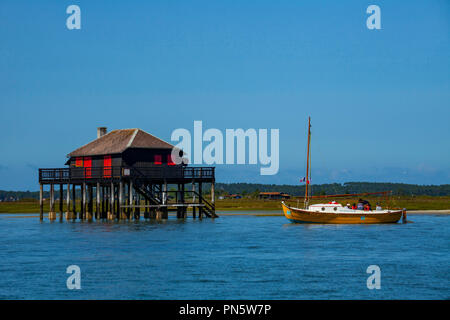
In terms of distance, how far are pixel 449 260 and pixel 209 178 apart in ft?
114

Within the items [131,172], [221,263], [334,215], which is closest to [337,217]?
[334,215]

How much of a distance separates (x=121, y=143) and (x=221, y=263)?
34.9 meters

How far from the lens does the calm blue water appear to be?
29.2 meters

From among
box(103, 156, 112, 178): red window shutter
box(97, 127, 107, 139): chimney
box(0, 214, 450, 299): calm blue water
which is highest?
box(97, 127, 107, 139): chimney

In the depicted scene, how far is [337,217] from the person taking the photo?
225 feet

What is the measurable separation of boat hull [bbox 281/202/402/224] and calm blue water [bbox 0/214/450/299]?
Result: 8745 mm

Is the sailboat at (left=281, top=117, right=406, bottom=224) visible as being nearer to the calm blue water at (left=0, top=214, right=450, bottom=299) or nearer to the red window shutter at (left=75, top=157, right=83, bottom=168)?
the calm blue water at (left=0, top=214, right=450, bottom=299)

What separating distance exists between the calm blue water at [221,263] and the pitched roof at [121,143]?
11985 mm

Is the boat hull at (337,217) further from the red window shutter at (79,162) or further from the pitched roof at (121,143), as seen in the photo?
the red window shutter at (79,162)

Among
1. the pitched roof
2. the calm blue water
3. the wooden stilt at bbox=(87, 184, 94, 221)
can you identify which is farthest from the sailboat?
the wooden stilt at bbox=(87, 184, 94, 221)

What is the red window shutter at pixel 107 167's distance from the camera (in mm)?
69562

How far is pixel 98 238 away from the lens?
50781mm

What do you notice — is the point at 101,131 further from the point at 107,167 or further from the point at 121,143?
the point at 107,167
